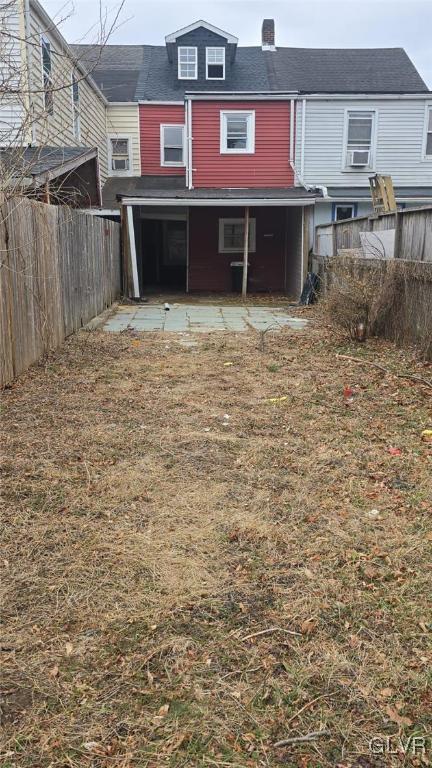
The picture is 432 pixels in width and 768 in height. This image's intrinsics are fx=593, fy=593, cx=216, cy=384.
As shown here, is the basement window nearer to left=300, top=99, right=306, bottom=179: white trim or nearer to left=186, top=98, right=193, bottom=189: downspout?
left=186, top=98, right=193, bottom=189: downspout

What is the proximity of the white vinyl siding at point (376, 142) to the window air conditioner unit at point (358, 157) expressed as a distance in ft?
0.71

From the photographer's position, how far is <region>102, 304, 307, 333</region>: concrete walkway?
33.9 feet

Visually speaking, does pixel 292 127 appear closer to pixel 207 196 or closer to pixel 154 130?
pixel 207 196

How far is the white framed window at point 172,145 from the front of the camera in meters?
18.4

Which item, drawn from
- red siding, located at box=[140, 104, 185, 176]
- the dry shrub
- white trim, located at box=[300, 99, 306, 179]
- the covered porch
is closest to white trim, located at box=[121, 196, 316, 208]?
the covered porch

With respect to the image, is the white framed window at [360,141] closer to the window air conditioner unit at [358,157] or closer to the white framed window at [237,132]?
the window air conditioner unit at [358,157]

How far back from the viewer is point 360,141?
16531mm

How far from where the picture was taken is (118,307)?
43.0 ft

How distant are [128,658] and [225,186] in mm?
15959

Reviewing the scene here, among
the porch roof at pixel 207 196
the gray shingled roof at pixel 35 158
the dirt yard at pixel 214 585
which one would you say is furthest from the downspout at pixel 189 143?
the dirt yard at pixel 214 585

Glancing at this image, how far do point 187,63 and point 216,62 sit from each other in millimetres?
942

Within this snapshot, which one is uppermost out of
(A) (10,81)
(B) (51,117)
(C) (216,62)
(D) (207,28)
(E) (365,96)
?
(D) (207,28)

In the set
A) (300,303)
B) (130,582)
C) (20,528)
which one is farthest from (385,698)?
(300,303)

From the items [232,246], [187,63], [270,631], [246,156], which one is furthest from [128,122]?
[270,631]
